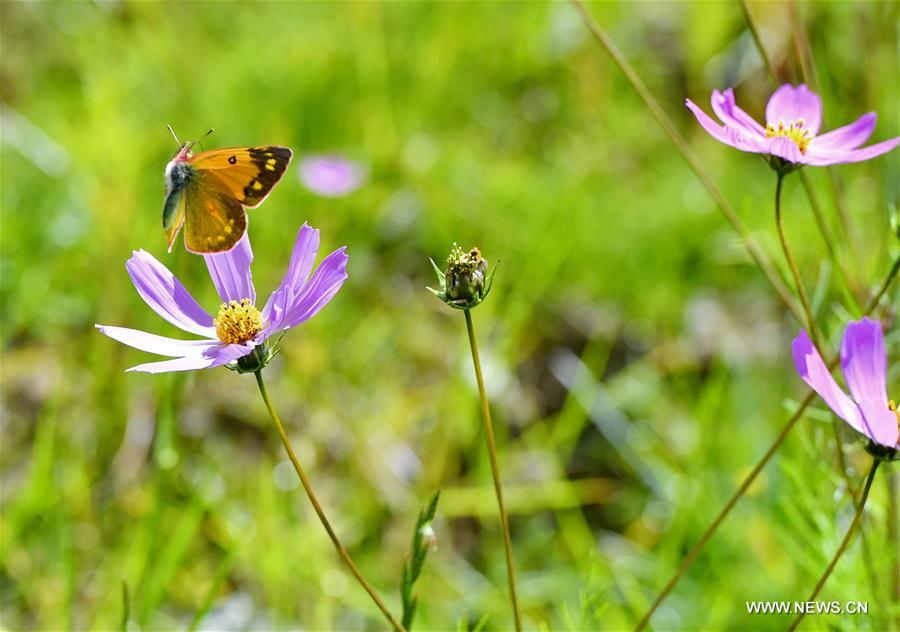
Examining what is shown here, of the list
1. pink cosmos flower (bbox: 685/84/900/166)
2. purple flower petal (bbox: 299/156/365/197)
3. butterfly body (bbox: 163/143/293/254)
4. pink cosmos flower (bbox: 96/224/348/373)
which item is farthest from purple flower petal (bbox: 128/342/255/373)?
purple flower petal (bbox: 299/156/365/197)

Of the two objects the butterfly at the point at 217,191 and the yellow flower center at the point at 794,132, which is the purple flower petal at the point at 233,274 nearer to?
the butterfly at the point at 217,191

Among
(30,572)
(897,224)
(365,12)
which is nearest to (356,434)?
(30,572)

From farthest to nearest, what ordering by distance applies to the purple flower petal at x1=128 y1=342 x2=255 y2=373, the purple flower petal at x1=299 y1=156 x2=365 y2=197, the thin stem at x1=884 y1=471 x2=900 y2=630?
the purple flower petal at x1=299 y1=156 x2=365 y2=197
the thin stem at x1=884 y1=471 x2=900 y2=630
the purple flower petal at x1=128 y1=342 x2=255 y2=373

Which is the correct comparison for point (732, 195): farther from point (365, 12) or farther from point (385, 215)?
point (365, 12)

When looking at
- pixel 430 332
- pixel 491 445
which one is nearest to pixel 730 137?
pixel 491 445

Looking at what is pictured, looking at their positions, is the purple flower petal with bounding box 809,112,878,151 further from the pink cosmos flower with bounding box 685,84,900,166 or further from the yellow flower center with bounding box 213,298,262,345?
the yellow flower center with bounding box 213,298,262,345

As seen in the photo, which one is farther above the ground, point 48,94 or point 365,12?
point 365,12

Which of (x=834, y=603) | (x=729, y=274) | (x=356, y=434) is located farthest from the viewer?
→ (x=729, y=274)

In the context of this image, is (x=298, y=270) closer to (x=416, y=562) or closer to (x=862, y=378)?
(x=416, y=562)
